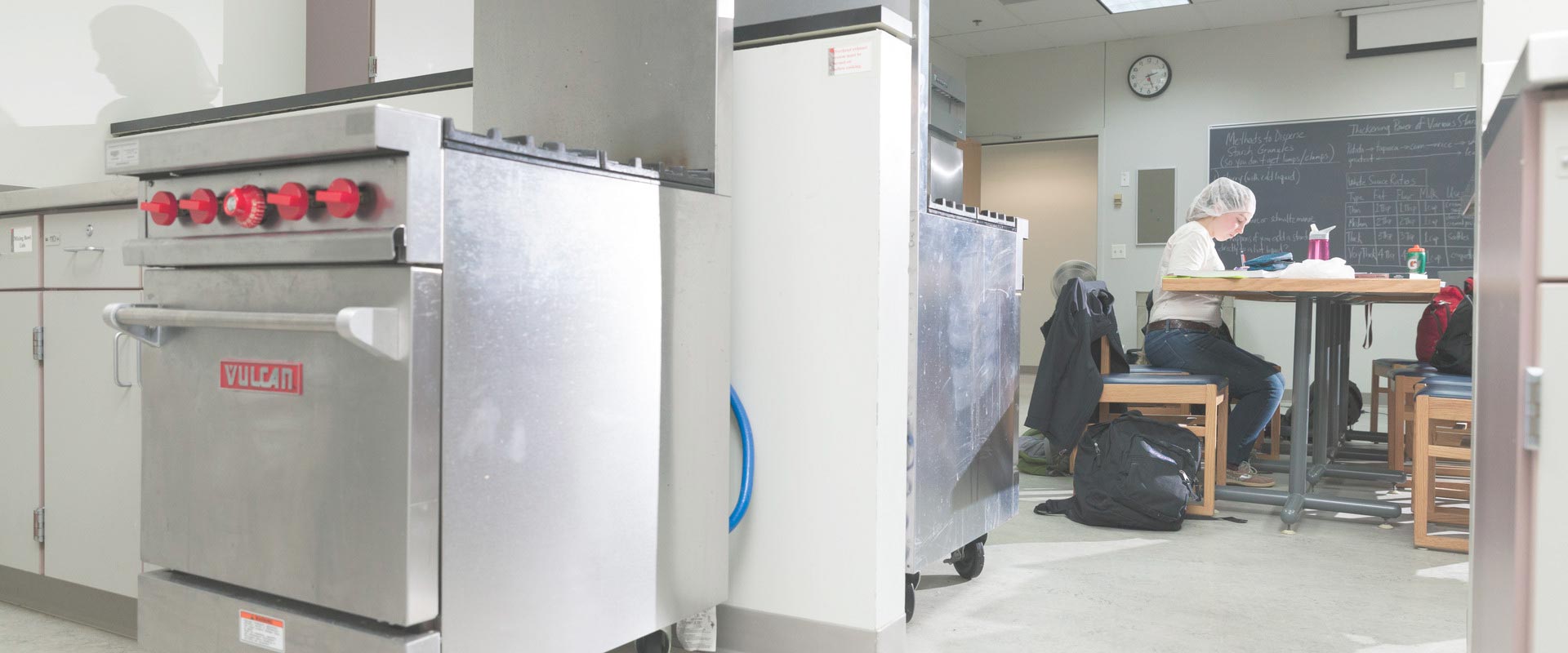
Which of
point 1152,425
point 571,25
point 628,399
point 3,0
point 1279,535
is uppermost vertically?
point 3,0

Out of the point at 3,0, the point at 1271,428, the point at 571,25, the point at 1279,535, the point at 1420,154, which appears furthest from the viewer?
the point at 1420,154

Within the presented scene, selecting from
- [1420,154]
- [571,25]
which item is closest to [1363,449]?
[1420,154]

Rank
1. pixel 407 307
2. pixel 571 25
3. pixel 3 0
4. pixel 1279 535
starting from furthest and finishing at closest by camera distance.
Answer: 1. pixel 1279 535
2. pixel 3 0
3. pixel 571 25
4. pixel 407 307

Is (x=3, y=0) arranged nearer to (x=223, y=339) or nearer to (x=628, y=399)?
(x=223, y=339)

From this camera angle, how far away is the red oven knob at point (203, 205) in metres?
1.23

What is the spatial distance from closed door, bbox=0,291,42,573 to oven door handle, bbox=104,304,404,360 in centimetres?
100

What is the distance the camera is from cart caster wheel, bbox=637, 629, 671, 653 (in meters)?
1.72

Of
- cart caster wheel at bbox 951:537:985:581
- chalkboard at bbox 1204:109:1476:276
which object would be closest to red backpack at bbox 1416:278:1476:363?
cart caster wheel at bbox 951:537:985:581

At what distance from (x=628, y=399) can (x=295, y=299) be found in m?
0.47

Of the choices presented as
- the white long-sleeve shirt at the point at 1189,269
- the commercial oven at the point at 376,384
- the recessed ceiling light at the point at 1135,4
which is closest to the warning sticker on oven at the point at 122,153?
the commercial oven at the point at 376,384

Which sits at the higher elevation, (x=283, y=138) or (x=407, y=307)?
(x=283, y=138)

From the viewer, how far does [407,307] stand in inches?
43.6

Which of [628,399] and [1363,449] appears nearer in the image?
[628,399]

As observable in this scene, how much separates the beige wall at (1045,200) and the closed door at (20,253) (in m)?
8.30
